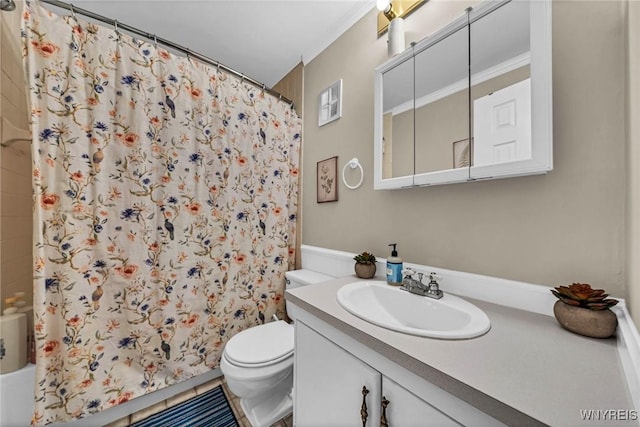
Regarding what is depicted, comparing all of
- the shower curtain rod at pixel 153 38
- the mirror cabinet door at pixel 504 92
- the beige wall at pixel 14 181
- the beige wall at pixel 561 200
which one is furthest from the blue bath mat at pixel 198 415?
the shower curtain rod at pixel 153 38

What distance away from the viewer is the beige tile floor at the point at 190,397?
48.9 inches

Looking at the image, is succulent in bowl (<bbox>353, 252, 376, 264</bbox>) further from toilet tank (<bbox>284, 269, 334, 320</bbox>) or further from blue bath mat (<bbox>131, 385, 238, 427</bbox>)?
blue bath mat (<bbox>131, 385, 238, 427</bbox>)

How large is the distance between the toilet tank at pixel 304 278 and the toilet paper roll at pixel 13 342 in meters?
1.28

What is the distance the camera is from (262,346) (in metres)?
1.26

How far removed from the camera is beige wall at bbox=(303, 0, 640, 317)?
68 centimetres

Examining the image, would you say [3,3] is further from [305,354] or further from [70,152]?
[305,354]

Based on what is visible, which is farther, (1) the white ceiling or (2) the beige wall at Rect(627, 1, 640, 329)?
(1) the white ceiling

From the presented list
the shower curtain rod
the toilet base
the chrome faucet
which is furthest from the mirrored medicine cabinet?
the toilet base

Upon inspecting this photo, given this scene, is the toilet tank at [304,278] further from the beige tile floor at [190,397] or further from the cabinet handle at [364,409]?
the cabinet handle at [364,409]

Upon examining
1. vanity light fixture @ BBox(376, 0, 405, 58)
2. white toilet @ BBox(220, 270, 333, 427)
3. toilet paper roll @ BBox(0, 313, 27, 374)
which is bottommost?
white toilet @ BBox(220, 270, 333, 427)

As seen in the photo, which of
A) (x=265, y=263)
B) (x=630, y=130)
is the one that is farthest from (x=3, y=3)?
(x=630, y=130)

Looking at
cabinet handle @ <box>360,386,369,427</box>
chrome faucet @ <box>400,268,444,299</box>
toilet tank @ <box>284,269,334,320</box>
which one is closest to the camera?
cabinet handle @ <box>360,386,369,427</box>

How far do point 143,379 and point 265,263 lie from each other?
3.02 feet

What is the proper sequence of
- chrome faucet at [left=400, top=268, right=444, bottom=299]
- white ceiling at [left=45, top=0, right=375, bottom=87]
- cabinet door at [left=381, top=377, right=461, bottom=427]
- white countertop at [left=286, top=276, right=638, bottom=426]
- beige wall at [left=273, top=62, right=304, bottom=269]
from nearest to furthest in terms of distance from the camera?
white countertop at [left=286, top=276, right=638, bottom=426]
cabinet door at [left=381, top=377, right=461, bottom=427]
chrome faucet at [left=400, top=268, right=444, bottom=299]
white ceiling at [left=45, top=0, right=375, bottom=87]
beige wall at [left=273, top=62, right=304, bottom=269]
